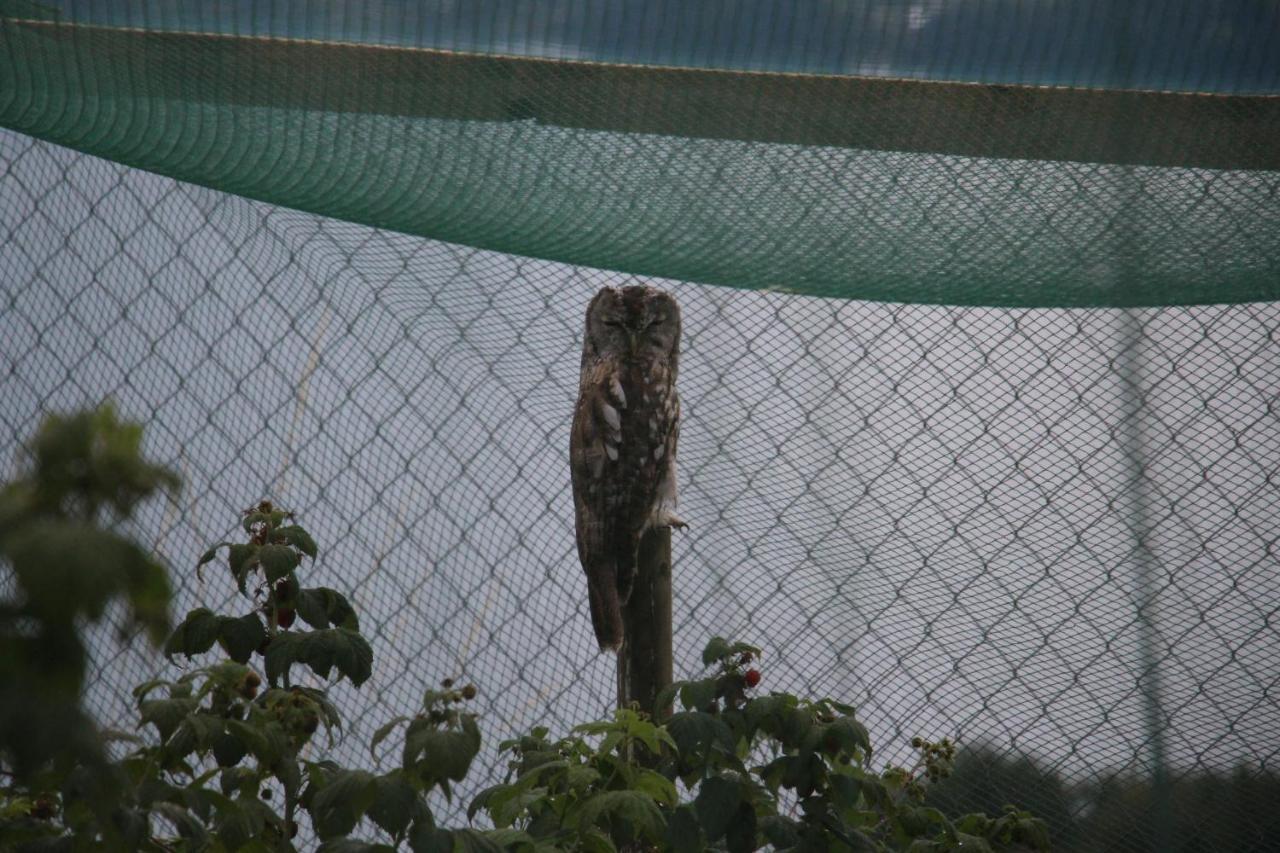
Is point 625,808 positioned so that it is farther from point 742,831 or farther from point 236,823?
point 236,823

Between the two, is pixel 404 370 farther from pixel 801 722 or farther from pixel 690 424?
pixel 801 722

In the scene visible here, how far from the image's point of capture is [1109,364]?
67.0 inches

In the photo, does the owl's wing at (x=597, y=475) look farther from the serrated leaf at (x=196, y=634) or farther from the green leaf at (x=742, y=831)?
the serrated leaf at (x=196, y=634)

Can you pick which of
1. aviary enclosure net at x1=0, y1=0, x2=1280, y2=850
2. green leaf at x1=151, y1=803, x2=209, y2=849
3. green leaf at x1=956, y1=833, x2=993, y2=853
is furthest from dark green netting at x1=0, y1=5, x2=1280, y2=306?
green leaf at x1=151, y1=803, x2=209, y2=849

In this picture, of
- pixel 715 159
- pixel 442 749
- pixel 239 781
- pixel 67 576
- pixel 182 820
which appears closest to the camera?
pixel 67 576

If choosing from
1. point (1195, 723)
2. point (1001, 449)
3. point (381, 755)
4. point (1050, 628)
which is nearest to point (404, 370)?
point (381, 755)

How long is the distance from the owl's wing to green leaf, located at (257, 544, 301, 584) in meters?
0.56

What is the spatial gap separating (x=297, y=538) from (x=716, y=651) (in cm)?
48

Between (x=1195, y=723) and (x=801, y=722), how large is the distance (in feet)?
2.13

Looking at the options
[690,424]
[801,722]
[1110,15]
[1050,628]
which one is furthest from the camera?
[690,424]

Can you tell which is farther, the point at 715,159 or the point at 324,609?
the point at 715,159

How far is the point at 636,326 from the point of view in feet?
6.47

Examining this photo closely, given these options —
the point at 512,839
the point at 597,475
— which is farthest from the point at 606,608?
the point at 512,839

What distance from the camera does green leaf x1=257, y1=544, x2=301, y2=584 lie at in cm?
131
